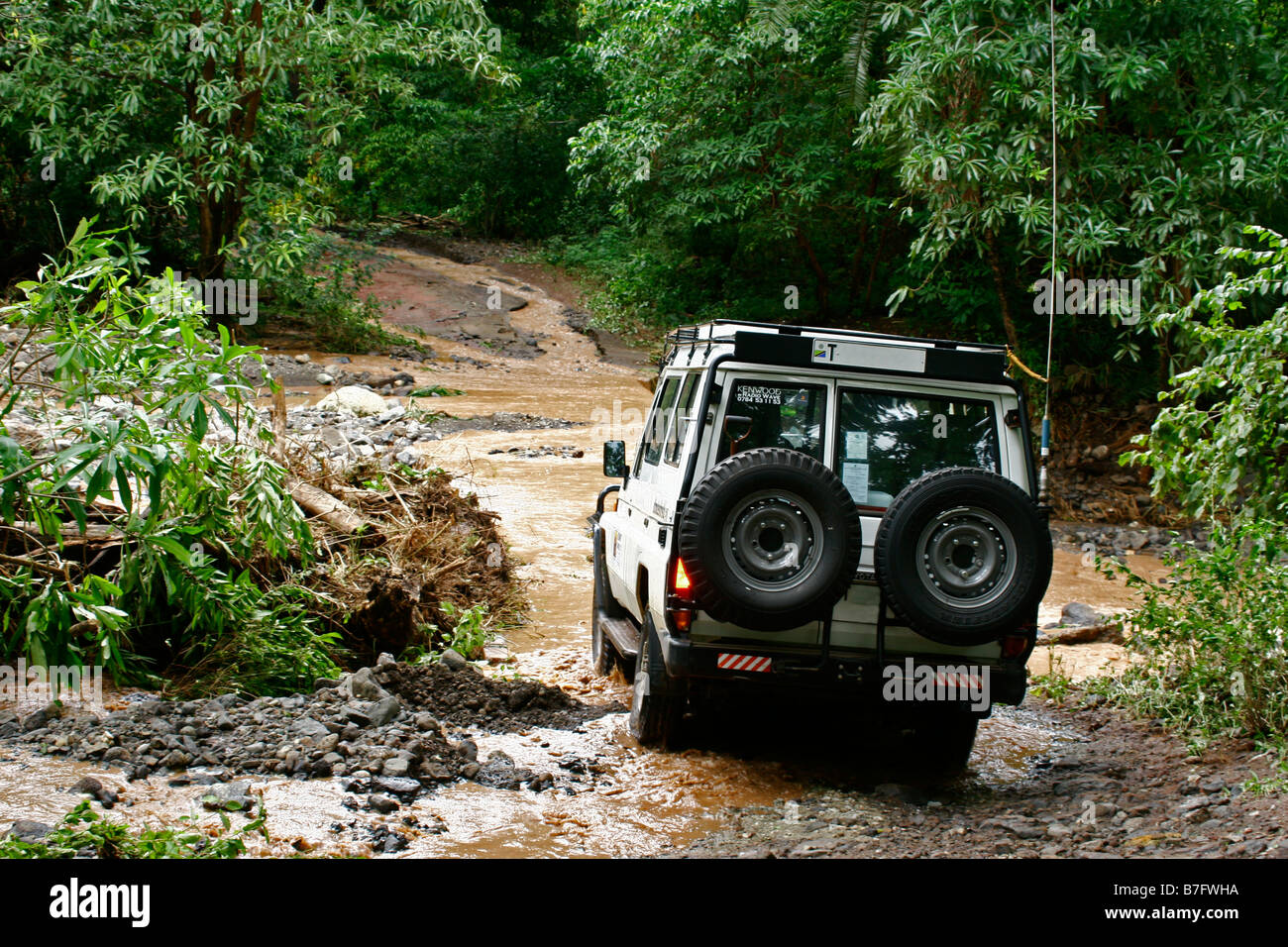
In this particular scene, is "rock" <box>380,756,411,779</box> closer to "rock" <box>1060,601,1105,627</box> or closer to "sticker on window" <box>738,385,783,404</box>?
"sticker on window" <box>738,385,783,404</box>

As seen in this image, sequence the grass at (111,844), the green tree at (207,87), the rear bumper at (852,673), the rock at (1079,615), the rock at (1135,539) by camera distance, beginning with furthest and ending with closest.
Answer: the green tree at (207,87) → the rock at (1135,539) → the rock at (1079,615) → the rear bumper at (852,673) → the grass at (111,844)

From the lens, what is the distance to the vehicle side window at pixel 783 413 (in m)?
5.30

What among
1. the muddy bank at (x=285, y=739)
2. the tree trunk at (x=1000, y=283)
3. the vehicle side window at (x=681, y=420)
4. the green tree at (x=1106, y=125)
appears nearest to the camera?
the muddy bank at (x=285, y=739)

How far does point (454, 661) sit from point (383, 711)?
1.35 meters

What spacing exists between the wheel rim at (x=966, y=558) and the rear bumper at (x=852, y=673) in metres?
0.39

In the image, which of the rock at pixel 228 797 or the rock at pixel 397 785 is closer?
the rock at pixel 228 797

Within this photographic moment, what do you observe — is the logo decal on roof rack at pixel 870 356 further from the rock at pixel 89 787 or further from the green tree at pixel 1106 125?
the green tree at pixel 1106 125

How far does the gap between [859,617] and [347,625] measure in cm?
358

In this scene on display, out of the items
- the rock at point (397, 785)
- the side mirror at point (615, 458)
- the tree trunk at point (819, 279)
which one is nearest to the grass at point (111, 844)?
the rock at point (397, 785)

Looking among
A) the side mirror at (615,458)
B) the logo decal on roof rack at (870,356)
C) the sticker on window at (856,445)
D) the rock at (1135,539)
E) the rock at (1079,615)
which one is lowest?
the rock at (1079,615)

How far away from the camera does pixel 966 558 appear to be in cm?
481

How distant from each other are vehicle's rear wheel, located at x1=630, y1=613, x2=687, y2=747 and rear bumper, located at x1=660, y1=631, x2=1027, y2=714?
1.03 ft

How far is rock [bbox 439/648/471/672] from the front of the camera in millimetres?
6711

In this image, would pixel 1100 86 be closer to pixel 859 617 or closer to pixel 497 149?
pixel 859 617
